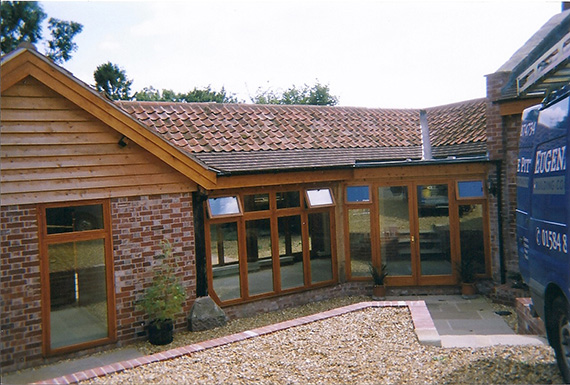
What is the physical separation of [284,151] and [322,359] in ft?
19.2

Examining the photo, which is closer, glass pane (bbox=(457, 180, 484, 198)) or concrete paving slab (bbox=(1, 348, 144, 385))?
concrete paving slab (bbox=(1, 348, 144, 385))

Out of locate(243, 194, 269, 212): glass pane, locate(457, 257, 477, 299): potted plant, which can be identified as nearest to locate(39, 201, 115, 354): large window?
locate(243, 194, 269, 212): glass pane

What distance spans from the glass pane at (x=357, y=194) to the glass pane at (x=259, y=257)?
2172 mm

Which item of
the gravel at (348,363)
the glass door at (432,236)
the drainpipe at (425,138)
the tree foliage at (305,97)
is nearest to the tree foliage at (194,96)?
the tree foliage at (305,97)

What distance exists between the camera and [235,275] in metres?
9.52

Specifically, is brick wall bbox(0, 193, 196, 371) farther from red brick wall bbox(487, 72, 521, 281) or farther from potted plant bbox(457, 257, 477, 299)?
red brick wall bbox(487, 72, 521, 281)

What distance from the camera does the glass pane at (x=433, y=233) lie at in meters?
10.9

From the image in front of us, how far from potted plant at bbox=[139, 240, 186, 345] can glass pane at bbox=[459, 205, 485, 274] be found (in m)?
6.35

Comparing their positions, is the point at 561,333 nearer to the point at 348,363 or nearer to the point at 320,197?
the point at 348,363

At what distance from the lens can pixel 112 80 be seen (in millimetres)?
33219

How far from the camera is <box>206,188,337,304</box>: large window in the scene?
9359 millimetres

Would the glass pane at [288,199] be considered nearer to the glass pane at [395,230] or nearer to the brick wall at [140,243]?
the glass pane at [395,230]

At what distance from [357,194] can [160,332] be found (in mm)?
5372

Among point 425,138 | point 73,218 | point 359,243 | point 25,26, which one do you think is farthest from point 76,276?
point 25,26
